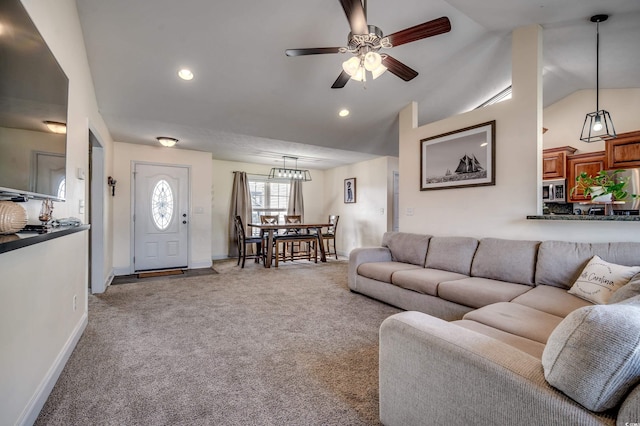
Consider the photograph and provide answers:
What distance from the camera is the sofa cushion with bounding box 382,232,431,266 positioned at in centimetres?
368

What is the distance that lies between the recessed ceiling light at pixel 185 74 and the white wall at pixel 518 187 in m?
3.20

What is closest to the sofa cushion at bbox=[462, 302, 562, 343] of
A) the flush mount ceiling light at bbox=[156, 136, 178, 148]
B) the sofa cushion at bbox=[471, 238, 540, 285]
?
the sofa cushion at bbox=[471, 238, 540, 285]

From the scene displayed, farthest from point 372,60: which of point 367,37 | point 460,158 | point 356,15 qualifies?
point 460,158

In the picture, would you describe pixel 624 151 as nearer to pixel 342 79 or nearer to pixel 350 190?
pixel 342 79

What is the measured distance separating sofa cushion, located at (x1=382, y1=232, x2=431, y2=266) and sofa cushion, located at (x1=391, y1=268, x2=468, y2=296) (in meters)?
0.39

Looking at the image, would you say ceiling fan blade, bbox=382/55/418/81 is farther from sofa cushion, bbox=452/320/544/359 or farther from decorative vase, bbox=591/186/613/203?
sofa cushion, bbox=452/320/544/359

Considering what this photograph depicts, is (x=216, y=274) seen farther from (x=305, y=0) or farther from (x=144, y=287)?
(x=305, y=0)

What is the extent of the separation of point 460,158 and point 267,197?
5085 millimetres

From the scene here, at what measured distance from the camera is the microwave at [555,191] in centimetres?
471

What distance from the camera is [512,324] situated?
1.72 metres

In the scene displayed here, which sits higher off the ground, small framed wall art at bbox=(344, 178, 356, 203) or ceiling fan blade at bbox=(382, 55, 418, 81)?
ceiling fan blade at bbox=(382, 55, 418, 81)

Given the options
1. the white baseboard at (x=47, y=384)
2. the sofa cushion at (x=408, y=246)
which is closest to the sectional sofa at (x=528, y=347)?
the sofa cushion at (x=408, y=246)

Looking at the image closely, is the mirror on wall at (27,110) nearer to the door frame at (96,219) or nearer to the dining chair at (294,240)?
the door frame at (96,219)

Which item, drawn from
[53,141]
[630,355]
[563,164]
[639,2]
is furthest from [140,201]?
[563,164]
